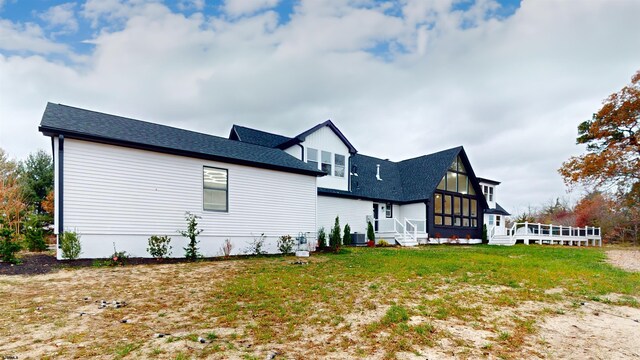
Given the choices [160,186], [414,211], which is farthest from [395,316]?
[414,211]

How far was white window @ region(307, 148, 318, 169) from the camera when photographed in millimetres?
17750

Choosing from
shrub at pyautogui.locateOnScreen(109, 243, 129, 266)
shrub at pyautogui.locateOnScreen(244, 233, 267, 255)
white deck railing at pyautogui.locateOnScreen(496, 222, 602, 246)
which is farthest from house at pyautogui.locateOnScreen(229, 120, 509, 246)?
shrub at pyautogui.locateOnScreen(109, 243, 129, 266)

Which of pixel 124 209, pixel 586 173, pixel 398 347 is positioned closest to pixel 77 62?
pixel 124 209

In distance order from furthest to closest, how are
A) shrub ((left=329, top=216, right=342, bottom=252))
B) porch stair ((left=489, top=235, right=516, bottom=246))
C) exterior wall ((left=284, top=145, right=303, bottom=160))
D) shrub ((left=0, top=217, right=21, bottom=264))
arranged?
porch stair ((left=489, top=235, right=516, bottom=246)) → exterior wall ((left=284, top=145, right=303, bottom=160)) → shrub ((left=329, top=216, right=342, bottom=252)) → shrub ((left=0, top=217, right=21, bottom=264))

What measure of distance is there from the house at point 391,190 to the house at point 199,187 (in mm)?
84

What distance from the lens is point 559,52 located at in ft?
50.1

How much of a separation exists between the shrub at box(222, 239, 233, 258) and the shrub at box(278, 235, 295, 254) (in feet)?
7.01

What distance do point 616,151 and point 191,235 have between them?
22550mm

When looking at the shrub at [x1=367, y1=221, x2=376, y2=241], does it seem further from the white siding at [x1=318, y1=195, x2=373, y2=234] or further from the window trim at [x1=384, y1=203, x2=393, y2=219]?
the window trim at [x1=384, y1=203, x2=393, y2=219]

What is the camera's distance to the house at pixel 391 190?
1811cm

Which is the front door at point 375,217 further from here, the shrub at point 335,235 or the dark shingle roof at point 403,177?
the shrub at point 335,235

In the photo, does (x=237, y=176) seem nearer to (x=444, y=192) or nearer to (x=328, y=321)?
(x=328, y=321)

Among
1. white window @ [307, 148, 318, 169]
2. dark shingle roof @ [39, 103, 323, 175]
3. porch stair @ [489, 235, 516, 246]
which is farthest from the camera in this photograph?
porch stair @ [489, 235, 516, 246]

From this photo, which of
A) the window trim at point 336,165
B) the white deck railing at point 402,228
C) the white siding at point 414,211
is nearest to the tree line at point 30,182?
the window trim at point 336,165
